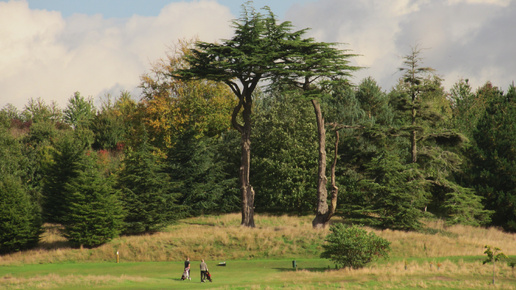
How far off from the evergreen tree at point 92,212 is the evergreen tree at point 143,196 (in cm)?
152

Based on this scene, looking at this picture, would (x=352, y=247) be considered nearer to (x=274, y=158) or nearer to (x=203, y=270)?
(x=203, y=270)

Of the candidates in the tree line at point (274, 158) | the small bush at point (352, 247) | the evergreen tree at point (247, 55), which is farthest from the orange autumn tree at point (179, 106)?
the small bush at point (352, 247)

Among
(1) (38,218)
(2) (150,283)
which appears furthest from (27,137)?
(2) (150,283)

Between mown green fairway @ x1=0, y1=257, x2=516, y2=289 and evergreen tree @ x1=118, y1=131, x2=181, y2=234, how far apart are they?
8.92 metres

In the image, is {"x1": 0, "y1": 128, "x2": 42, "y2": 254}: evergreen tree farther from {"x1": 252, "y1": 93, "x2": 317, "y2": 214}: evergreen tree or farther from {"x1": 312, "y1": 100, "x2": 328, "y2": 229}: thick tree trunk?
Result: {"x1": 312, "y1": 100, "x2": 328, "y2": 229}: thick tree trunk

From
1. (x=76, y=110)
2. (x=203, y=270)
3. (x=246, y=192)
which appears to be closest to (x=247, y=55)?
(x=246, y=192)

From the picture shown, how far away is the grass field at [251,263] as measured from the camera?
88.7 ft

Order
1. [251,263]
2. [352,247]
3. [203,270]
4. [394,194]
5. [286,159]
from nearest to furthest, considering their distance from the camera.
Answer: [203,270] → [352,247] → [251,263] → [394,194] → [286,159]

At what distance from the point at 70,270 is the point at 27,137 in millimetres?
A: 57981

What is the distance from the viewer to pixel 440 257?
36125 millimetres

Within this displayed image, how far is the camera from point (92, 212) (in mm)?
42062

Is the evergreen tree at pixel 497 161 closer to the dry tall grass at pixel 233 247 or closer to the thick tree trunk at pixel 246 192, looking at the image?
the dry tall grass at pixel 233 247

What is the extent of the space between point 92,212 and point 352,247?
2157 cm

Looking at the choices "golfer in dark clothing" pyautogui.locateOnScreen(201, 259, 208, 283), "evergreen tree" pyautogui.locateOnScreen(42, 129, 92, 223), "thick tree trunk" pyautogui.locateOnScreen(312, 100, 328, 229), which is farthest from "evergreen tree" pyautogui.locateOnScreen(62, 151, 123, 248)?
"thick tree trunk" pyautogui.locateOnScreen(312, 100, 328, 229)
